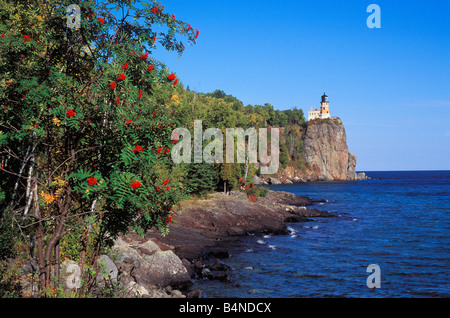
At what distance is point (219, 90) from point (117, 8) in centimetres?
19098

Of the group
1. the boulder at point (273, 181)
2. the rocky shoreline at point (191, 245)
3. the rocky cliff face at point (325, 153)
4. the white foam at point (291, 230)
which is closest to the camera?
the rocky shoreline at point (191, 245)

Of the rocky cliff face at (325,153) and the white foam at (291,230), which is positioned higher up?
the rocky cliff face at (325,153)

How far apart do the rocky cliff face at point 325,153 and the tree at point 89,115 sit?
460ft

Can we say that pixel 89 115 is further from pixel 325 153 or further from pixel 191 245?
pixel 325 153

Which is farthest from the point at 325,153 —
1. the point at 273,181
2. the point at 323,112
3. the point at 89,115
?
the point at 89,115

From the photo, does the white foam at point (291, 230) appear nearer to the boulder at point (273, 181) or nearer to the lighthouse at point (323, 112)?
the boulder at point (273, 181)

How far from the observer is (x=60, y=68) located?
838 cm

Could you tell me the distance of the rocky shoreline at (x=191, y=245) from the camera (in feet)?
55.8

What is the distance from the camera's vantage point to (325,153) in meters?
158

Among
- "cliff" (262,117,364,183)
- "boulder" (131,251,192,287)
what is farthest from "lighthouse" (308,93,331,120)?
"boulder" (131,251,192,287)

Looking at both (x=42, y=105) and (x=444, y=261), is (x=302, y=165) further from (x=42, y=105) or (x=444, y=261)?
(x=42, y=105)

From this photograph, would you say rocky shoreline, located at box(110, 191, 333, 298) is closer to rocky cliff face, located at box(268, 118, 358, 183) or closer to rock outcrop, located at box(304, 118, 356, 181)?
rocky cliff face, located at box(268, 118, 358, 183)

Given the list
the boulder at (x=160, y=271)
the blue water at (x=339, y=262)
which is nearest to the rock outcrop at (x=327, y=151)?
the blue water at (x=339, y=262)

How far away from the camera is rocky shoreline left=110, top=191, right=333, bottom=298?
55.8 ft
